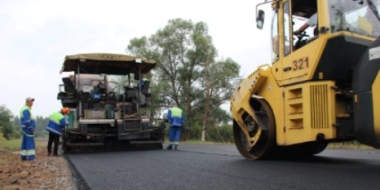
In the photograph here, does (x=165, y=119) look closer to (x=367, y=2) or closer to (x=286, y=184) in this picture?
(x=367, y=2)

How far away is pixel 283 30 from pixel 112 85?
21.2ft

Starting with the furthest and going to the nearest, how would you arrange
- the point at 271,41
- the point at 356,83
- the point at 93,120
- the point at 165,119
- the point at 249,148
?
the point at 165,119
the point at 93,120
the point at 249,148
the point at 271,41
the point at 356,83

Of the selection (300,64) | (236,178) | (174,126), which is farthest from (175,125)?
(236,178)

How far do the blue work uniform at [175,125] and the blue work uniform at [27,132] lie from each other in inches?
132

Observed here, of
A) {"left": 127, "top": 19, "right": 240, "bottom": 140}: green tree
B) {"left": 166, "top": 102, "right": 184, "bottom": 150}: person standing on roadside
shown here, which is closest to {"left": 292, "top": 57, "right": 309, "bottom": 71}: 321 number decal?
{"left": 166, "top": 102, "right": 184, "bottom": 150}: person standing on roadside

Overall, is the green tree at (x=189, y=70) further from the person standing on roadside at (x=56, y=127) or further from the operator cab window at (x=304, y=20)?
the operator cab window at (x=304, y=20)

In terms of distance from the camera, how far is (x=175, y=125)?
10.6m

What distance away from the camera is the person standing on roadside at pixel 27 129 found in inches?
333

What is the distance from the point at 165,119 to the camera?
10695 millimetres

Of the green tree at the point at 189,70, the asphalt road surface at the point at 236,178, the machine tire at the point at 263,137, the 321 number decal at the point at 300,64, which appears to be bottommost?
the asphalt road surface at the point at 236,178

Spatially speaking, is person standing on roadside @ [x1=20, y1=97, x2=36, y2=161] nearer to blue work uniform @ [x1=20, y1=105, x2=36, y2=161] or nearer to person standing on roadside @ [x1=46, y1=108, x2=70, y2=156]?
blue work uniform @ [x1=20, y1=105, x2=36, y2=161]

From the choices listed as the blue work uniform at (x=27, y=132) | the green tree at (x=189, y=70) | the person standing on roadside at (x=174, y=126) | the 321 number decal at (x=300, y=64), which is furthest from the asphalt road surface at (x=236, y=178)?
the green tree at (x=189, y=70)

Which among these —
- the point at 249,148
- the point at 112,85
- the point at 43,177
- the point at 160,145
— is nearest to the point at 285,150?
the point at 249,148

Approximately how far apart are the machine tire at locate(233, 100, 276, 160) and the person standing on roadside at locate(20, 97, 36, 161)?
4547mm
